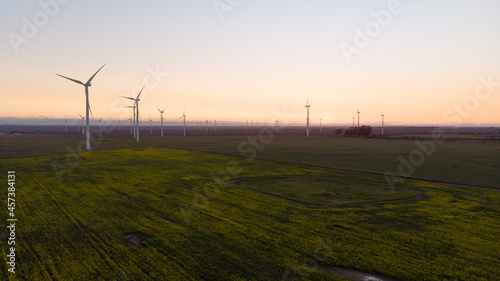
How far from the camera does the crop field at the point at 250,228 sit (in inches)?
440

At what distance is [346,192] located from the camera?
2384 centimetres

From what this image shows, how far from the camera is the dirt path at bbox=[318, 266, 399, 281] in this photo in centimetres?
1068

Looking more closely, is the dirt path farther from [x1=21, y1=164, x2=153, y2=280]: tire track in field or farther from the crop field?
[x1=21, y1=164, x2=153, y2=280]: tire track in field

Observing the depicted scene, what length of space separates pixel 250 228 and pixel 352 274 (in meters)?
5.65

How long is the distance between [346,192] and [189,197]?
11.8 metres

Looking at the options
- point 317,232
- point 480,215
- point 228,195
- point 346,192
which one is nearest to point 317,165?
point 346,192

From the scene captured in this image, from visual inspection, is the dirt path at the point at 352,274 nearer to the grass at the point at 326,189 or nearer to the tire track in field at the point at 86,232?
the tire track in field at the point at 86,232

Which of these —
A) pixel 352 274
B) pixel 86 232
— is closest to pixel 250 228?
pixel 352 274

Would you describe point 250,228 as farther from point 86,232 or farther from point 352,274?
point 86,232

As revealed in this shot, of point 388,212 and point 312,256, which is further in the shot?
point 388,212

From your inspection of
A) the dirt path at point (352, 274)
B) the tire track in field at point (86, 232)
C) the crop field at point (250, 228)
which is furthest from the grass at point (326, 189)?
the tire track in field at point (86, 232)

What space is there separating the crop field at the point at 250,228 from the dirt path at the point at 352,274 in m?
0.18

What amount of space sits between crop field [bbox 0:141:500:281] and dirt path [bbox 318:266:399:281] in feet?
0.60

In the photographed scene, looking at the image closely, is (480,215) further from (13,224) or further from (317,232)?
(13,224)
